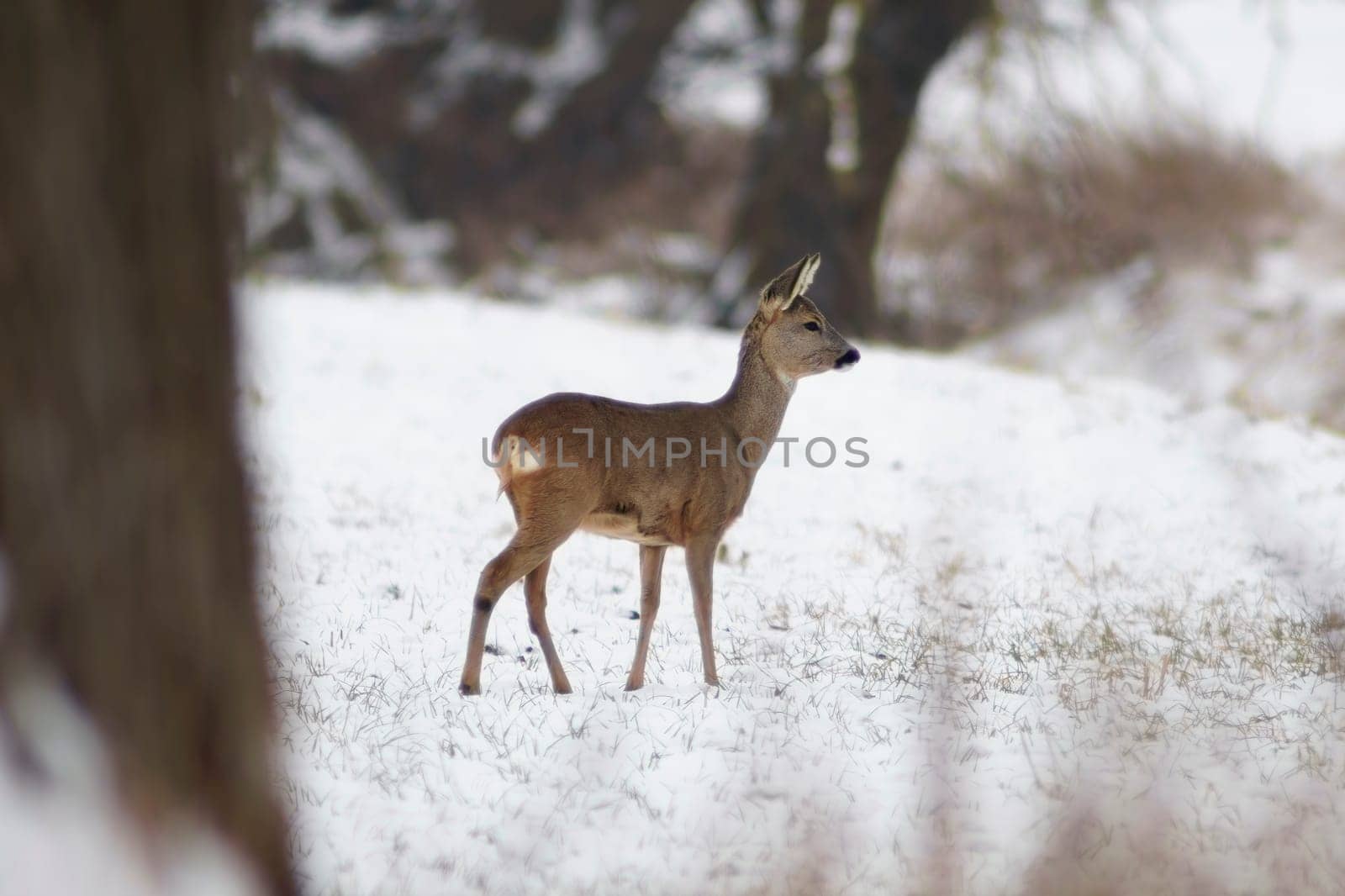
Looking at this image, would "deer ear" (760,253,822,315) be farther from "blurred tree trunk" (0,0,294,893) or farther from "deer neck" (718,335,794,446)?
"blurred tree trunk" (0,0,294,893)

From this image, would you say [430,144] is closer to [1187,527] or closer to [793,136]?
[793,136]

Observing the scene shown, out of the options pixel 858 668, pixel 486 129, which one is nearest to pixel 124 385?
pixel 858 668

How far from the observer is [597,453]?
4688 millimetres

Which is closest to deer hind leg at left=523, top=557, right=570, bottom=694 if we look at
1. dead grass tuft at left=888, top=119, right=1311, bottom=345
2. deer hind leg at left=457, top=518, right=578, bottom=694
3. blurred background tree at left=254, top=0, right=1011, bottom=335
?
deer hind leg at left=457, top=518, right=578, bottom=694

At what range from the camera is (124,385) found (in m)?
2.64

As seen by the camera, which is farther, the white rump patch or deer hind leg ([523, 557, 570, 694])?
deer hind leg ([523, 557, 570, 694])

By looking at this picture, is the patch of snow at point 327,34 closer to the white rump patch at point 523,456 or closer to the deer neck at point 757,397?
the deer neck at point 757,397

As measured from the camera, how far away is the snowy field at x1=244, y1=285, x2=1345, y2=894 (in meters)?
3.49

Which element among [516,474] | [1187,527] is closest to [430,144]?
[1187,527]

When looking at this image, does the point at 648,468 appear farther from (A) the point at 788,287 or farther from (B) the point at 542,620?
(A) the point at 788,287

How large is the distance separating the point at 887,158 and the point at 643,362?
604cm

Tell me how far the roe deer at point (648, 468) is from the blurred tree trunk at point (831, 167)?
9973mm

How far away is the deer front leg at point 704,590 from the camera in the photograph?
488 centimetres

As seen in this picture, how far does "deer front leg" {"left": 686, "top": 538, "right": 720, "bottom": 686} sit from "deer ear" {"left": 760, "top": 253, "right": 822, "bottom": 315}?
3.49ft
